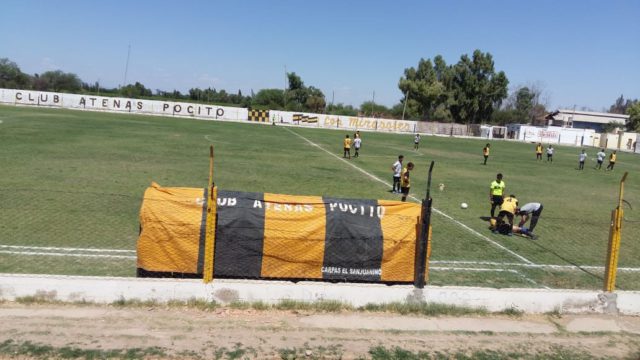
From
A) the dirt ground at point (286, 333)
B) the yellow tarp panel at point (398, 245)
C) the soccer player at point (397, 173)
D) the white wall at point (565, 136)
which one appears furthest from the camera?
the white wall at point (565, 136)

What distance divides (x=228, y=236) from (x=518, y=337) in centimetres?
467

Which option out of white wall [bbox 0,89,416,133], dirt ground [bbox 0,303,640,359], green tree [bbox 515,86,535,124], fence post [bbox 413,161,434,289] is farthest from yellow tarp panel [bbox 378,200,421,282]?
green tree [bbox 515,86,535,124]

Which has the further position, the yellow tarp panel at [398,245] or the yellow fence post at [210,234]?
the yellow tarp panel at [398,245]

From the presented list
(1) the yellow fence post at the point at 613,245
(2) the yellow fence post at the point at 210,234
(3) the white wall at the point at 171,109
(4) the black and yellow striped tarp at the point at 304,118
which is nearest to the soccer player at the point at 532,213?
(1) the yellow fence post at the point at 613,245

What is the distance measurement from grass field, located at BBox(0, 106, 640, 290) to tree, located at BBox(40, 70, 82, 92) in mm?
88049

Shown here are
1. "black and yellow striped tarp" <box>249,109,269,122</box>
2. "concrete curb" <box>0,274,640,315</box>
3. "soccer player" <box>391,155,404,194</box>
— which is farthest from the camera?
"black and yellow striped tarp" <box>249,109,269,122</box>

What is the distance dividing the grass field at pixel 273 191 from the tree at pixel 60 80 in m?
88.0

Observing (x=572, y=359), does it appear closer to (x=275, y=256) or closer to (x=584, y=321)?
(x=584, y=321)

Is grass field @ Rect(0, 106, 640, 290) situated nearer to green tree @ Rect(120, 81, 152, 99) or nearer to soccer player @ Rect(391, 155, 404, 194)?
soccer player @ Rect(391, 155, 404, 194)

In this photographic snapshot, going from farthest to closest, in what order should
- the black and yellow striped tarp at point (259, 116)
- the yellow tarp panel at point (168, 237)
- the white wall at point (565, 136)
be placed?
the white wall at point (565, 136), the black and yellow striped tarp at point (259, 116), the yellow tarp panel at point (168, 237)

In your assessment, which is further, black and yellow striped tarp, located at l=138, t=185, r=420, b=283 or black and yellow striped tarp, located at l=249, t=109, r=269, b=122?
black and yellow striped tarp, located at l=249, t=109, r=269, b=122

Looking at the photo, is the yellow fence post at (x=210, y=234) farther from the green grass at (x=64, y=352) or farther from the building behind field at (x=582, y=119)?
the building behind field at (x=582, y=119)

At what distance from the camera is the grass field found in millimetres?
10352

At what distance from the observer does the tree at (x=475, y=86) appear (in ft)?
324
